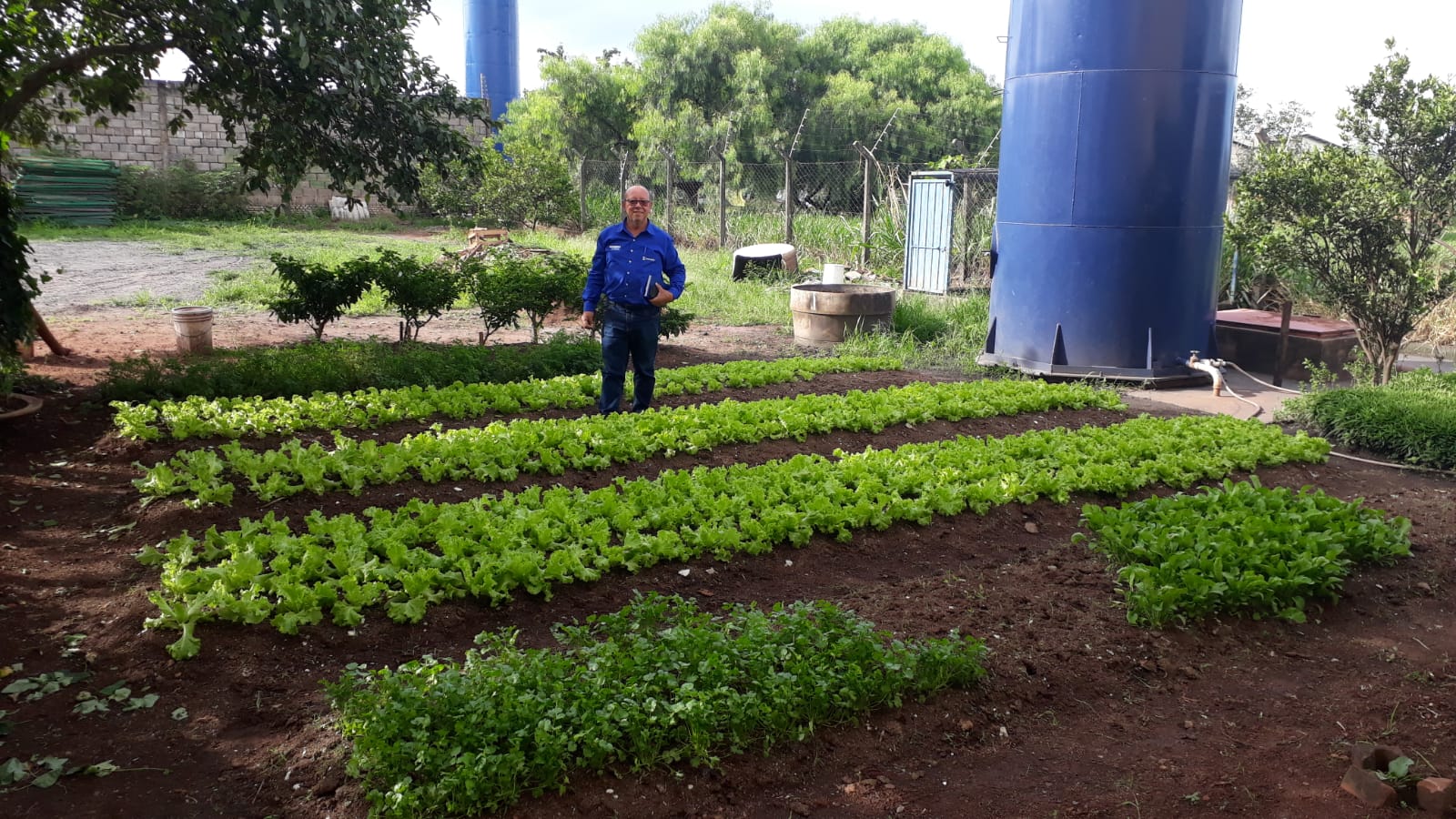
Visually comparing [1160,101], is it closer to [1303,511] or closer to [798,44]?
[1303,511]

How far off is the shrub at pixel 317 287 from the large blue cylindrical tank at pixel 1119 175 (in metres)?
7.15

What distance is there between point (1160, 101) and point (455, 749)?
975cm

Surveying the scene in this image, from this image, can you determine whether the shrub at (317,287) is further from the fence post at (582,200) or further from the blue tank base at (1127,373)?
the fence post at (582,200)

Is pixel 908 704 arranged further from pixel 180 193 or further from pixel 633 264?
pixel 180 193

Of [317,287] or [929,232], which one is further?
[929,232]

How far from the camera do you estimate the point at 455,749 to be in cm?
318

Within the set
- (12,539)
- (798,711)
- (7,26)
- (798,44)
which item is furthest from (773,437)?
(798,44)

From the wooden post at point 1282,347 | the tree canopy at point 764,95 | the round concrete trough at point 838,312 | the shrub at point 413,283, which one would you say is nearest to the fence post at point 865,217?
the round concrete trough at point 838,312

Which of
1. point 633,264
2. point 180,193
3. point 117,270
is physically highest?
point 180,193

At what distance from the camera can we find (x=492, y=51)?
45.0 m

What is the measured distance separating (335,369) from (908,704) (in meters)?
6.71

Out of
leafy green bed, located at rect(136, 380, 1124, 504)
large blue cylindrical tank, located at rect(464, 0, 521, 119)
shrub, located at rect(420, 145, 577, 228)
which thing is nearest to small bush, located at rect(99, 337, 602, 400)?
leafy green bed, located at rect(136, 380, 1124, 504)

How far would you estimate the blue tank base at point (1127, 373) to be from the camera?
35.2 feet

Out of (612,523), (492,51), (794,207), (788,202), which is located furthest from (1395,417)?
(492,51)
